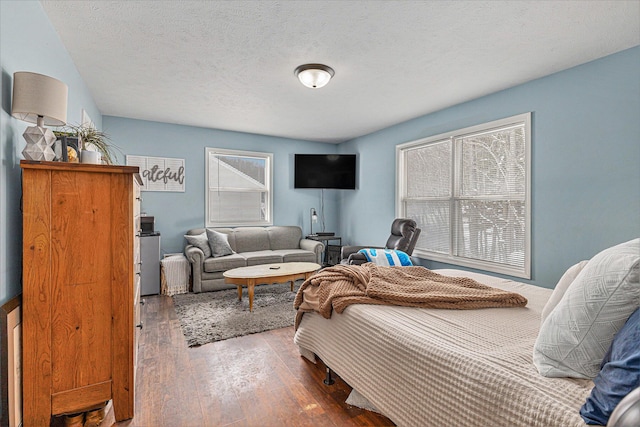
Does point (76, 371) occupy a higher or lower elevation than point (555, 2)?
lower

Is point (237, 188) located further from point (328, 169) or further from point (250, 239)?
point (328, 169)

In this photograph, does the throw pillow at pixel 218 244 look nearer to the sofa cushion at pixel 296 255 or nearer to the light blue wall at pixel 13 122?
the sofa cushion at pixel 296 255

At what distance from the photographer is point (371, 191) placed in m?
5.65

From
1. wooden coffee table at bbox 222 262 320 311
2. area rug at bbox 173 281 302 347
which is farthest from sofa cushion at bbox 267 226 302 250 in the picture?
wooden coffee table at bbox 222 262 320 311

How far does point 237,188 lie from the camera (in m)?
5.66

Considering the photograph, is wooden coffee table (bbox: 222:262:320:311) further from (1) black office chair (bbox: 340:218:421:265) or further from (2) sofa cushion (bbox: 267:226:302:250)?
(2) sofa cushion (bbox: 267:226:302:250)

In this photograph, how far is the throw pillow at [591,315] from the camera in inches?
39.8

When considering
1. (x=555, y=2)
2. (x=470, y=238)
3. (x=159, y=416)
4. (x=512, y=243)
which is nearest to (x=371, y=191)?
(x=470, y=238)

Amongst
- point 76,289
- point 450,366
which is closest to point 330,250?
point 76,289

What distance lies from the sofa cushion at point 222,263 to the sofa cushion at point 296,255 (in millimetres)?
682

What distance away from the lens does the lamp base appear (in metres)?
1.62

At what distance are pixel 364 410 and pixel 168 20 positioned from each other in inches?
115

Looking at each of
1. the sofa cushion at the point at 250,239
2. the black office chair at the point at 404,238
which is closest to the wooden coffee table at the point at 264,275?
the black office chair at the point at 404,238

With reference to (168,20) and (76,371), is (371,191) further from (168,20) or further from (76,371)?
(76,371)
